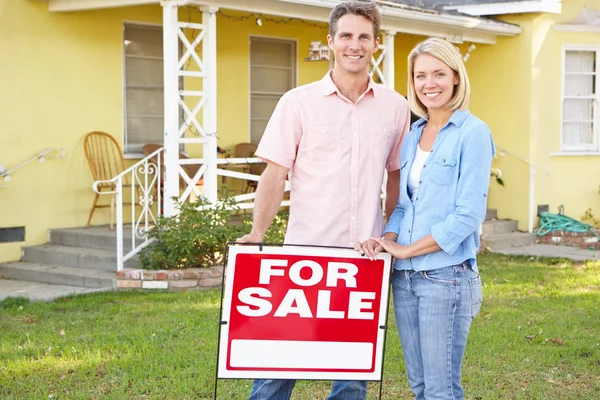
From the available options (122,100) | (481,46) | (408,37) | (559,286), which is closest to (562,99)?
(481,46)

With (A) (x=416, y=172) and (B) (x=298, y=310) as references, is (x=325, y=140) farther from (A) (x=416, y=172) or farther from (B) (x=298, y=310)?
(B) (x=298, y=310)

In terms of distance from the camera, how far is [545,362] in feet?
20.5

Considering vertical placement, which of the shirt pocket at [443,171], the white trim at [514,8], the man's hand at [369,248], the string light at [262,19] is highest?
the white trim at [514,8]

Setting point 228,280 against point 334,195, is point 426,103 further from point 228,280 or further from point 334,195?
point 228,280

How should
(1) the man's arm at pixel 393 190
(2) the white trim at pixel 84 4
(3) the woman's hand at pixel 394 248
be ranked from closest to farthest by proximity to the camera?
(3) the woman's hand at pixel 394 248 < (1) the man's arm at pixel 393 190 < (2) the white trim at pixel 84 4

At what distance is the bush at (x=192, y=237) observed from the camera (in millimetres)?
9180

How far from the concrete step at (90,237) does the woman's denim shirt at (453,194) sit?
22.3 feet

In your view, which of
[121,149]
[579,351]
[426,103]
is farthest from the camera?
[121,149]

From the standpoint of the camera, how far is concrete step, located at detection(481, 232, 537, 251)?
12367 mm

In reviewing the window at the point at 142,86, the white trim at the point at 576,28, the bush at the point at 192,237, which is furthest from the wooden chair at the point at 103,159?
the white trim at the point at 576,28

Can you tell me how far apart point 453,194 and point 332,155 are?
64cm

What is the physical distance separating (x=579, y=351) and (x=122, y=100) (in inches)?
268

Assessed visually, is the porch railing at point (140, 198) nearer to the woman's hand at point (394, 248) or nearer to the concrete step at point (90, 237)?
the concrete step at point (90, 237)

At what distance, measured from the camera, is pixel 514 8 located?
13.3m
